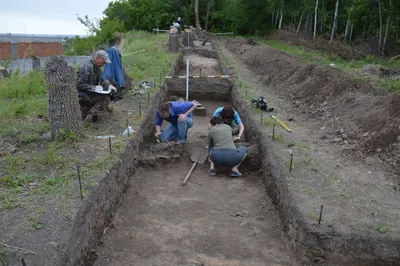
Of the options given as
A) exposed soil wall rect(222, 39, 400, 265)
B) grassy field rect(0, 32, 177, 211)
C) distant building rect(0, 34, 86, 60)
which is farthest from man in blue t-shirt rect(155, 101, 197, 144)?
distant building rect(0, 34, 86, 60)

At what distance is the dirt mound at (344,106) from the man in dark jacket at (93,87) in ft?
13.0

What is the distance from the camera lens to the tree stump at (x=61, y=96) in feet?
15.3

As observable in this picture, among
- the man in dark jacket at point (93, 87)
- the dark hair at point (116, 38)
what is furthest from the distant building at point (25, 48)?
the man in dark jacket at point (93, 87)

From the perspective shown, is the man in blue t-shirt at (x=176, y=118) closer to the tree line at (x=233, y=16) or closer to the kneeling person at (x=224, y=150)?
the kneeling person at (x=224, y=150)

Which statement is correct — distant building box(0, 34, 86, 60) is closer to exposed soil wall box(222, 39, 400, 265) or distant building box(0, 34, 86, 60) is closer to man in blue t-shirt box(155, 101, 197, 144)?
man in blue t-shirt box(155, 101, 197, 144)

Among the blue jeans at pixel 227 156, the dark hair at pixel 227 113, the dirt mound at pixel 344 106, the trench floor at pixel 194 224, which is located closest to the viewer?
the trench floor at pixel 194 224

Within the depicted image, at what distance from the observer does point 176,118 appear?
6.44 meters

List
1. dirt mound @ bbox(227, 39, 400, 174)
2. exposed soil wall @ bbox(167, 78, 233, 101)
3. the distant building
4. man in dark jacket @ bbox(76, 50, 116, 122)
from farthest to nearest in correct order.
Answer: the distant building < exposed soil wall @ bbox(167, 78, 233, 101) < man in dark jacket @ bbox(76, 50, 116, 122) < dirt mound @ bbox(227, 39, 400, 174)

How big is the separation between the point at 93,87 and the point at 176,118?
1.57 metres

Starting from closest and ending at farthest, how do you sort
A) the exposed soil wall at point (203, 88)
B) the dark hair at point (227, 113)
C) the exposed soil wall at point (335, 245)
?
the exposed soil wall at point (335, 245), the dark hair at point (227, 113), the exposed soil wall at point (203, 88)

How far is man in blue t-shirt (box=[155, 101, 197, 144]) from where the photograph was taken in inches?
239

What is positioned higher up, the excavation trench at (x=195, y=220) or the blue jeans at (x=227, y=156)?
the blue jeans at (x=227, y=156)

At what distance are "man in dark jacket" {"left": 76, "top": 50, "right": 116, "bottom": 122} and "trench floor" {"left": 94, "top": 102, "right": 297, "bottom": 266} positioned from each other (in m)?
1.41

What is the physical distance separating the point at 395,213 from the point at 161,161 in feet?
11.5
